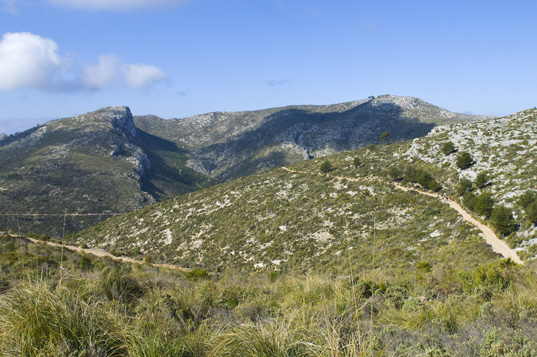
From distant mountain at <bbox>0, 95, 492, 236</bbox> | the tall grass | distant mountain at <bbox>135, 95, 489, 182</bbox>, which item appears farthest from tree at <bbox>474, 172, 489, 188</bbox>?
distant mountain at <bbox>135, 95, 489, 182</bbox>

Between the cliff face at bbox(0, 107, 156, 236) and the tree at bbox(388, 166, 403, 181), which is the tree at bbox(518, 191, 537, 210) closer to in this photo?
the tree at bbox(388, 166, 403, 181)

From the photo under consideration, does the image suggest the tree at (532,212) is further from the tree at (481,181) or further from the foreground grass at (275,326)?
the foreground grass at (275,326)

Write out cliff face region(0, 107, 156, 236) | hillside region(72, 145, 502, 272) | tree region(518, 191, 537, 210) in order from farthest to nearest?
cliff face region(0, 107, 156, 236)
hillside region(72, 145, 502, 272)
tree region(518, 191, 537, 210)

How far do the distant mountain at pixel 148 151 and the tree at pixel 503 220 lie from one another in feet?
211

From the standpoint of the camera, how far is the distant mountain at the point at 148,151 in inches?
2980

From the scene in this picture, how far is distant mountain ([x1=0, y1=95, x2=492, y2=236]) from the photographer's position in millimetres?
75688

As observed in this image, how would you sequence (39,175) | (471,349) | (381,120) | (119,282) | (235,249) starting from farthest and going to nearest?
(381,120) < (39,175) < (235,249) < (119,282) < (471,349)

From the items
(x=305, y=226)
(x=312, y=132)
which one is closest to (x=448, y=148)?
(x=305, y=226)

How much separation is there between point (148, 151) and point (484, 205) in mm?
167918

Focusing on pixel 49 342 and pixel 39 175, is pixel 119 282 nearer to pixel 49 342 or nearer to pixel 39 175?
pixel 49 342

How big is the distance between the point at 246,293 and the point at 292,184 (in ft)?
110

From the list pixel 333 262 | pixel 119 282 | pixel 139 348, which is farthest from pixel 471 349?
pixel 333 262

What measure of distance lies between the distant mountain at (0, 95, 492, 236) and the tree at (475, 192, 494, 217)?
63.6 meters

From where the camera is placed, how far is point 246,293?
8.38 meters
